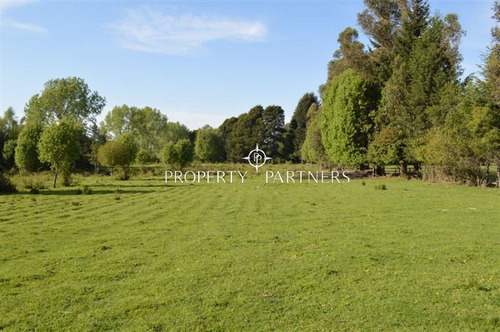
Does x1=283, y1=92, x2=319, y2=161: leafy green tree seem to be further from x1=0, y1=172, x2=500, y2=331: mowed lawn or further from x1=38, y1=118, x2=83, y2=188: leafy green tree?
x1=0, y1=172, x2=500, y2=331: mowed lawn

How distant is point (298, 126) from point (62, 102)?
1879 inches

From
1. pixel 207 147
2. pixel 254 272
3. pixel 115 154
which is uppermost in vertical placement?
pixel 207 147

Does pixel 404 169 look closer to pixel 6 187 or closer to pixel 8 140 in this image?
pixel 6 187

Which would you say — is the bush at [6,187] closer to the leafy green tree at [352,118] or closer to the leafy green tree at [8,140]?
the leafy green tree at [8,140]

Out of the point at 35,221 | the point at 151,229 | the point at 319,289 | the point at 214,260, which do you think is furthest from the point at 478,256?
the point at 35,221

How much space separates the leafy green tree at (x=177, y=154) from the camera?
157 feet

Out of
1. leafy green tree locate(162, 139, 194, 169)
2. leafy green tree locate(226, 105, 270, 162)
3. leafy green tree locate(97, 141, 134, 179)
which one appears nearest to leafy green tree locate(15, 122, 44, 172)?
leafy green tree locate(97, 141, 134, 179)

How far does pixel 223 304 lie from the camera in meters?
6.03

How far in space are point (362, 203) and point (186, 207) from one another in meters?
8.46

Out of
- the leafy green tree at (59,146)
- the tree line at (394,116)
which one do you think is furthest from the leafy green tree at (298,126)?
the leafy green tree at (59,146)

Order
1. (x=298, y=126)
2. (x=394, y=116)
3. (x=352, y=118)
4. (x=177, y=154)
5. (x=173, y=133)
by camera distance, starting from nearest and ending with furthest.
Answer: (x=394, y=116), (x=352, y=118), (x=177, y=154), (x=298, y=126), (x=173, y=133)

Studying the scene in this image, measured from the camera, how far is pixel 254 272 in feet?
24.9

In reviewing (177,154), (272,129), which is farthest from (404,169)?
(272,129)

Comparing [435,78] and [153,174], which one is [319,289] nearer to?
[435,78]
